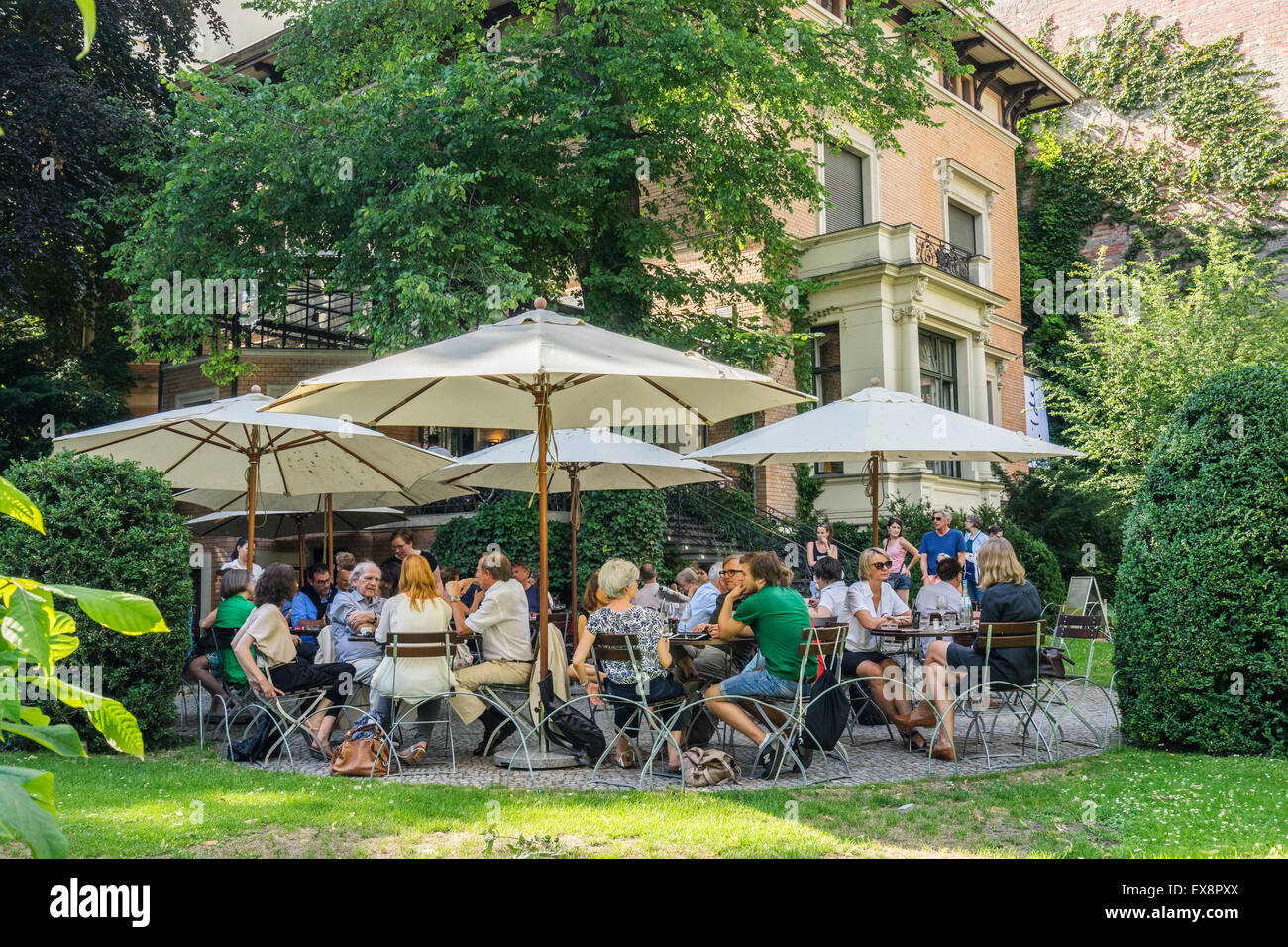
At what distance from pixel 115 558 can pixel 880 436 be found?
6382 mm

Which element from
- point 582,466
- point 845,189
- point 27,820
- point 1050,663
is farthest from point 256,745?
point 845,189

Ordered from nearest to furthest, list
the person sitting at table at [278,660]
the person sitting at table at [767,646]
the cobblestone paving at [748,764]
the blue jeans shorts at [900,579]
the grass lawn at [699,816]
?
the grass lawn at [699,816] < the cobblestone paving at [748,764] < the person sitting at table at [767,646] < the person sitting at table at [278,660] < the blue jeans shorts at [900,579]

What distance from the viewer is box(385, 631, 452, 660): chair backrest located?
730 centimetres

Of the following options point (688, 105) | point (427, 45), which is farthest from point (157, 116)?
point (688, 105)

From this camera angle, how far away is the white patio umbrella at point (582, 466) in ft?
35.4

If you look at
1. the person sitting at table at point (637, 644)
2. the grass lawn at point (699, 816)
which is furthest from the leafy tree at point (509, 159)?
the grass lawn at point (699, 816)

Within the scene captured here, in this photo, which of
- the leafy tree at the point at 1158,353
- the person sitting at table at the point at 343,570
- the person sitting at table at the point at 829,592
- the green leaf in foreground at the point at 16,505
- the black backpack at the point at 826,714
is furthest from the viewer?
the leafy tree at the point at 1158,353

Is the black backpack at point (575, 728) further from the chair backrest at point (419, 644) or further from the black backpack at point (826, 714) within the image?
the black backpack at point (826, 714)

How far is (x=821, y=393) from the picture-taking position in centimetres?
2245

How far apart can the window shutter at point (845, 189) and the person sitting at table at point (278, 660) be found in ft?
55.3

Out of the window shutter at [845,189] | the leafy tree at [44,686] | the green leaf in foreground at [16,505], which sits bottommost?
the leafy tree at [44,686]

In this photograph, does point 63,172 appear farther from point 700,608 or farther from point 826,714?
point 826,714

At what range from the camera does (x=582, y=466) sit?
11984 mm

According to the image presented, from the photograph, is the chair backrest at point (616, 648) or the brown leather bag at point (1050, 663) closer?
the chair backrest at point (616, 648)
